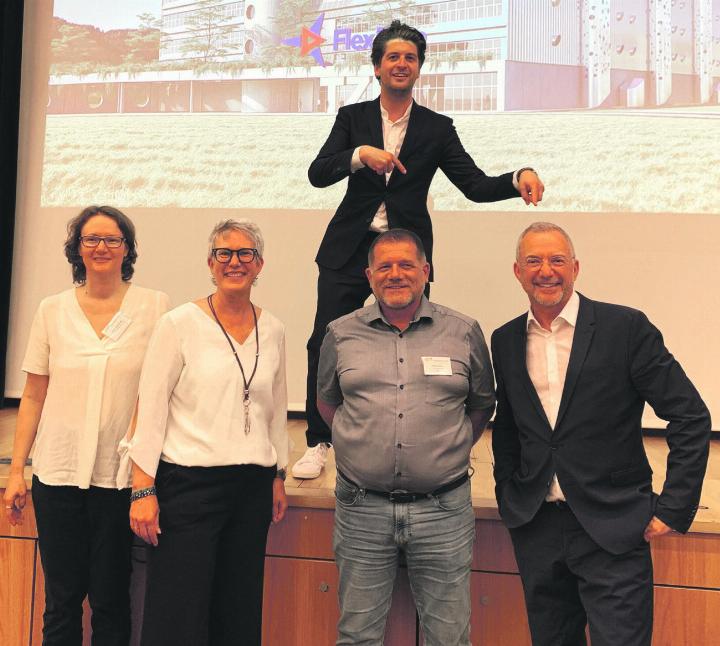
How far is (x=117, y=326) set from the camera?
172 cm

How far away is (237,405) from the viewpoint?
1.60m

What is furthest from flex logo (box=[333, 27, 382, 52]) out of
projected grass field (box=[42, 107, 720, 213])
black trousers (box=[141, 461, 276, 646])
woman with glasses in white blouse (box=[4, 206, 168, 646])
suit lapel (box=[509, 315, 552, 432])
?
black trousers (box=[141, 461, 276, 646])

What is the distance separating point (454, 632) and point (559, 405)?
2.14 ft

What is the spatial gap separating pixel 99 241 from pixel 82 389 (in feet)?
1.37

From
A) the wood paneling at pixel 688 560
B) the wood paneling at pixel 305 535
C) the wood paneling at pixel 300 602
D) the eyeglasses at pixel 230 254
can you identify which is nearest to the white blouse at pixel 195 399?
the eyeglasses at pixel 230 254

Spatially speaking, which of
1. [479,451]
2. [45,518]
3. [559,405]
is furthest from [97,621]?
[479,451]

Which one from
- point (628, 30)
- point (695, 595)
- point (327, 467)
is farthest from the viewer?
point (628, 30)

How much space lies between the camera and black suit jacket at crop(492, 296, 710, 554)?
1.48 m

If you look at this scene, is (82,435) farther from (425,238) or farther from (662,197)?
(662,197)

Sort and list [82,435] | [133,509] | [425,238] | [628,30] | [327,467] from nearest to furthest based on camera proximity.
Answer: [133,509], [82,435], [425,238], [327,467], [628,30]

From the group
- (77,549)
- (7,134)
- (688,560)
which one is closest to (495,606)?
(688,560)

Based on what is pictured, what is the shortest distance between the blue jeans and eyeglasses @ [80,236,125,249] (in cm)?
94

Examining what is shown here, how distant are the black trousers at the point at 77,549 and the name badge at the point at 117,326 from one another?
1.40 ft

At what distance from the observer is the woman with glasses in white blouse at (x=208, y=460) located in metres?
1.56
